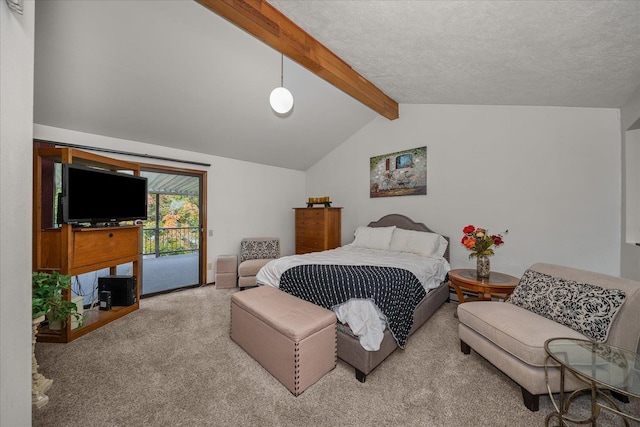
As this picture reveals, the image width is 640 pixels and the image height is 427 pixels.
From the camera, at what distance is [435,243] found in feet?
11.2

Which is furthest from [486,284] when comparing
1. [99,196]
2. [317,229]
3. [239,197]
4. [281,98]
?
[99,196]

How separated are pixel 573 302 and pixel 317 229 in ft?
11.6

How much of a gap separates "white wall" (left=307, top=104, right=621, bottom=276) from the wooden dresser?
108cm

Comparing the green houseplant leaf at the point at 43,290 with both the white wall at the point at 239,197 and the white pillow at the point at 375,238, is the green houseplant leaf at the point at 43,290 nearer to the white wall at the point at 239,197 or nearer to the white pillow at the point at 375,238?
the white wall at the point at 239,197

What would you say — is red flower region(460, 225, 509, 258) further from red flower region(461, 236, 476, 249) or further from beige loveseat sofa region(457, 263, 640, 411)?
beige loveseat sofa region(457, 263, 640, 411)

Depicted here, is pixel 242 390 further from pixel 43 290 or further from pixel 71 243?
pixel 71 243

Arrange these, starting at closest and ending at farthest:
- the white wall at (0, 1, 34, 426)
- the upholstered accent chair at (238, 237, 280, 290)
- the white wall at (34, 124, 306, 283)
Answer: the white wall at (0, 1, 34, 426)
the white wall at (34, 124, 306, 283)
the upholstered accent chair at (238, 237, 280, 290)

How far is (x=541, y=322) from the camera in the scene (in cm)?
174

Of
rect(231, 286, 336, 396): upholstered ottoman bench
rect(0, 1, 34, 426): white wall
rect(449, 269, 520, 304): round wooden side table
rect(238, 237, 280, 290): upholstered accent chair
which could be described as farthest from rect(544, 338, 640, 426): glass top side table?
rect(238, 237, 280, 290): upholstered accent chair

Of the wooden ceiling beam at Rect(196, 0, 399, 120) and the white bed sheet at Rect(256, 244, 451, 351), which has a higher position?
the wooden ceiling beam at Rect(196, 0, 399, 120)

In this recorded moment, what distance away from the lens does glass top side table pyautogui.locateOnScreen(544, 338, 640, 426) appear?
1176 millimetres

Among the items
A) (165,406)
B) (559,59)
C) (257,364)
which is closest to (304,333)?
(257,364)

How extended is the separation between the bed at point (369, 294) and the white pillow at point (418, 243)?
9 centimetres

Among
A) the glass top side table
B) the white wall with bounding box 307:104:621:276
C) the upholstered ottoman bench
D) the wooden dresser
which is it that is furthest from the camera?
the wooden dresser
